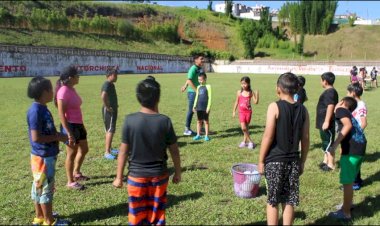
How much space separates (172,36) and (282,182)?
88.0 metres

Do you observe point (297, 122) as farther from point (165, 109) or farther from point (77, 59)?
point (77, 59)

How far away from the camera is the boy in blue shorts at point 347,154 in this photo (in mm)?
4984

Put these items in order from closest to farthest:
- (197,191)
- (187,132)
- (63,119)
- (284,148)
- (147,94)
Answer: (147,94), (284,148), (63,119), (197,191), (187,132)

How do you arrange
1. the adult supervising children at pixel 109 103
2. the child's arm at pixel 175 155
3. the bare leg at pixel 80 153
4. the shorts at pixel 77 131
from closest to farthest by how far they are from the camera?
the child's arm at pixel 175 155, the shorts at pixel 77 131, the bare leg at pixel 80 153, the adult supervising children at pixel 109 103

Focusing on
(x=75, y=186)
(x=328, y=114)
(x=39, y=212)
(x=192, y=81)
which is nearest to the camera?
(x=39, y=212)

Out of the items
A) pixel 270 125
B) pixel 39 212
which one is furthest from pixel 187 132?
pixel 270 125

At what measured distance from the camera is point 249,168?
620 centimetres

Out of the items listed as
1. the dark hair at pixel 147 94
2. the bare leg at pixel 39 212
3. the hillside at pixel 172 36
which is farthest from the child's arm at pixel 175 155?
the hillside at pixel 172 36

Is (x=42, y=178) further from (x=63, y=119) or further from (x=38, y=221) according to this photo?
(x=63, y=119)

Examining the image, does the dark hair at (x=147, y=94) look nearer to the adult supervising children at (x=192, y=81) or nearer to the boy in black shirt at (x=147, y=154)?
the boy in black shirt at (x=147, y=154)

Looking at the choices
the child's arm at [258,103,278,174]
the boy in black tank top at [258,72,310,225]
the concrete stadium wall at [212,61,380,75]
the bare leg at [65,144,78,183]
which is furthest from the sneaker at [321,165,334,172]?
the concrete stadium wall at [212,61,380,75]

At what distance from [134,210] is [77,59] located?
4897 centimetres

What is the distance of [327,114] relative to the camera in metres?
6.85

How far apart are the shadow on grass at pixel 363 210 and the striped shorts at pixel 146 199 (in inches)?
86.6
